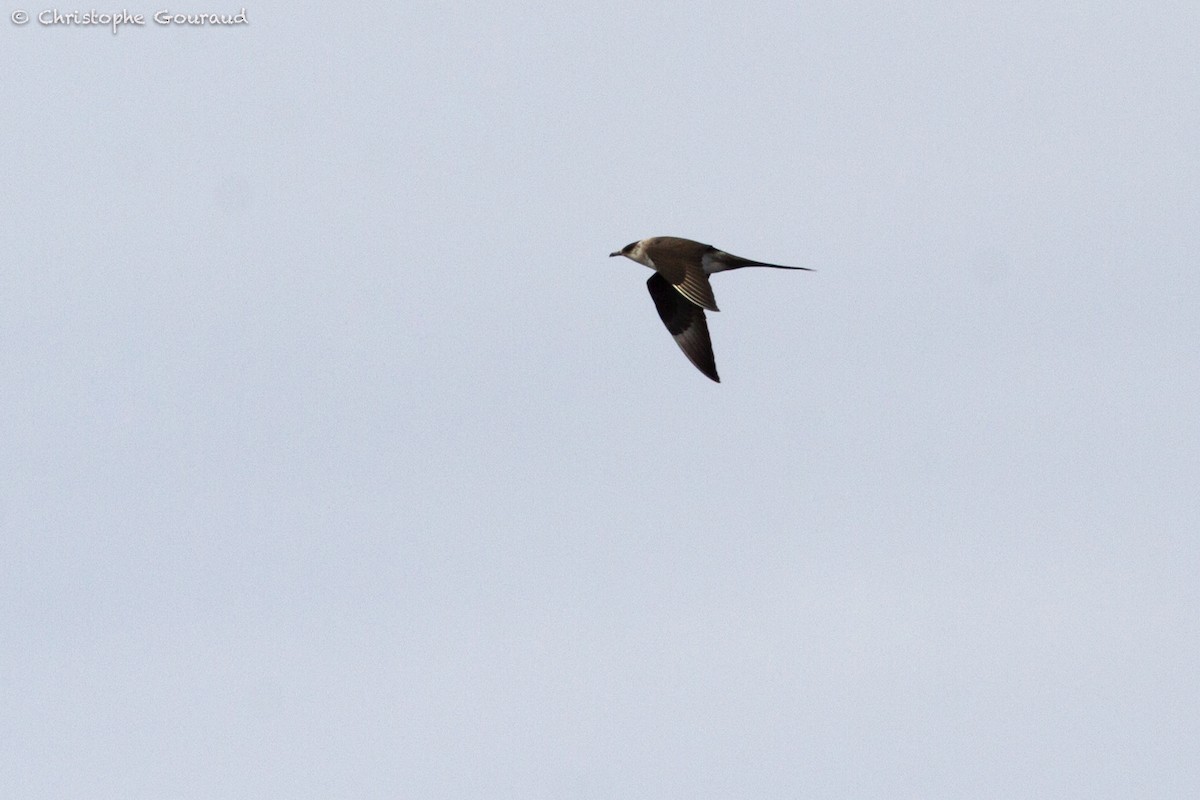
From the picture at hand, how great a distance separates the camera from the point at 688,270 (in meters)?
26.5

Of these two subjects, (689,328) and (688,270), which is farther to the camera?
(689,328)

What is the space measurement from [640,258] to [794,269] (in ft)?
8.21

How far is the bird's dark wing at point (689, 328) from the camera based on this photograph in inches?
1084

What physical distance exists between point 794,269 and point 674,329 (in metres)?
2.02

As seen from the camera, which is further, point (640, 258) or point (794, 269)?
point (640, 258)

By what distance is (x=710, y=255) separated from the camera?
27391mm

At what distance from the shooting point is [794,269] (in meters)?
26.3

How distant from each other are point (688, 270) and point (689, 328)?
132cm

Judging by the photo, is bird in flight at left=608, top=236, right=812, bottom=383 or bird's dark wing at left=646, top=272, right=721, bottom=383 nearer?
bird in flight at left=608, top=236, right=812, bottom=383

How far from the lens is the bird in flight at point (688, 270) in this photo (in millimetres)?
26969

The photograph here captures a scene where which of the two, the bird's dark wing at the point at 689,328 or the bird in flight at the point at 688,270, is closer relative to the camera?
the bird in flight at the point at 688,270

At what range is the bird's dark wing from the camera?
1084 inches

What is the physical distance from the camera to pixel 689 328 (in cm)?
2767

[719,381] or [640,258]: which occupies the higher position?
[640,258]
